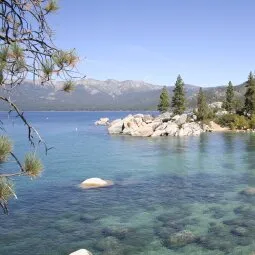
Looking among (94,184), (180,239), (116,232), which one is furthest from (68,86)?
(94,184)

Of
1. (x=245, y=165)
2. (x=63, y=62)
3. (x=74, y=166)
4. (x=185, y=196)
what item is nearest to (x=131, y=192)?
(x=185, y=196)

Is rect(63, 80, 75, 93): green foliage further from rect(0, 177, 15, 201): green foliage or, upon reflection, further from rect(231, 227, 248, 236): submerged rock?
rect(231, 227, 248, 236): submerged rock

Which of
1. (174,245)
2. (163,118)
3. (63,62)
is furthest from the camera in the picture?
(163,118)

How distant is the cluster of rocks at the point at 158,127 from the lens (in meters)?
107

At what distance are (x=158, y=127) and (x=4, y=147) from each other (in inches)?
4031

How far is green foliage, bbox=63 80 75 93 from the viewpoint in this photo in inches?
321

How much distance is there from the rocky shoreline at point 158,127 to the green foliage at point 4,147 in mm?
Result: 97841

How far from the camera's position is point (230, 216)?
3006 cm

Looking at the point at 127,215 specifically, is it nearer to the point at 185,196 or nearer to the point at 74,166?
the point at 185,196

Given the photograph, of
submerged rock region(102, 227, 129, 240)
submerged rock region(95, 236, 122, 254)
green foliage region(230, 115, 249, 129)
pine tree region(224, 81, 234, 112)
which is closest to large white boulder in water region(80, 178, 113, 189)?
submerged rock region(102, 227, 129, 240)

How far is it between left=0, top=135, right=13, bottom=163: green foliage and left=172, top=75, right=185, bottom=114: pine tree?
398 feet

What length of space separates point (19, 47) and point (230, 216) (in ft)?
86.8

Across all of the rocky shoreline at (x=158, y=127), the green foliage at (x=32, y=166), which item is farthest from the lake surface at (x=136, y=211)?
the rocky shoreline at (x=158, y=127)

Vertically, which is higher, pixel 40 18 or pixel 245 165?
pixel 40 18
